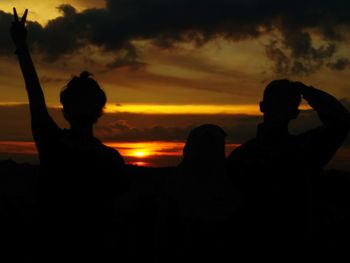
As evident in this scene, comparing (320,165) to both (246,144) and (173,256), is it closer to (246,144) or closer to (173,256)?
(246,144)

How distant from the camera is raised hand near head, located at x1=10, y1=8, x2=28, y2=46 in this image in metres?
4.09

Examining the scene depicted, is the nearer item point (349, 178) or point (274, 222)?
point (274, 222)

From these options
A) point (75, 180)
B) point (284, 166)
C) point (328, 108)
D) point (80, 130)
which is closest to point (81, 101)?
point (80, 130)

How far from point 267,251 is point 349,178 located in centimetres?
1518

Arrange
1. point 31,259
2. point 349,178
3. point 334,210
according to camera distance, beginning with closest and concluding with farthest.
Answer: point 31,259 → point 334,210 → point 349,178

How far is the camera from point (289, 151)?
4.78 metres

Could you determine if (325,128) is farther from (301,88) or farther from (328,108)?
(301,88)

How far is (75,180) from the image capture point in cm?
422

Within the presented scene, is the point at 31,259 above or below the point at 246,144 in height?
below

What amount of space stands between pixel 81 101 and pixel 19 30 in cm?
68

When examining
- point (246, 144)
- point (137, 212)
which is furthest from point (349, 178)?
point (246, 144)

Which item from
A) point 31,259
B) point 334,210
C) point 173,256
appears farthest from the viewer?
point 334,210

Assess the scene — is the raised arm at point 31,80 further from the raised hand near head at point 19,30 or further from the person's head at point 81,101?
the person's head at point 81,101

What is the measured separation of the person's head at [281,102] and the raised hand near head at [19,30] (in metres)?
1.97
